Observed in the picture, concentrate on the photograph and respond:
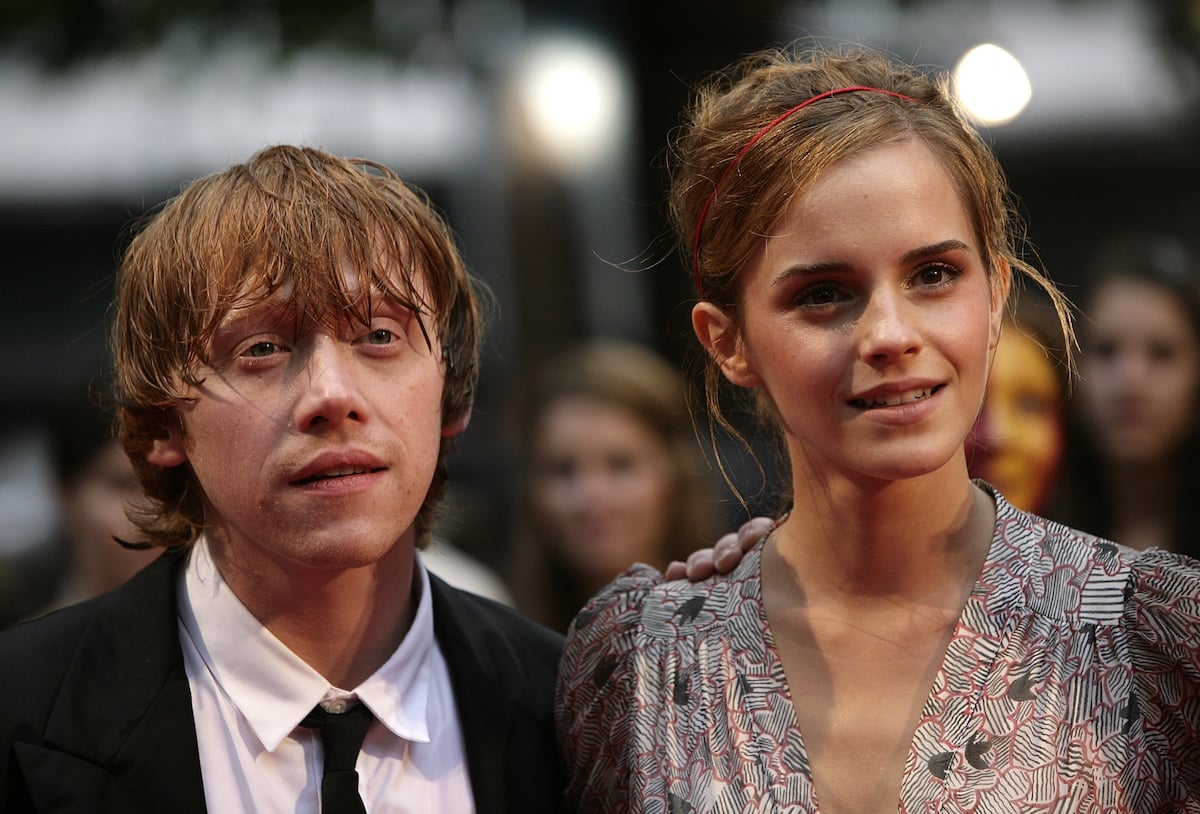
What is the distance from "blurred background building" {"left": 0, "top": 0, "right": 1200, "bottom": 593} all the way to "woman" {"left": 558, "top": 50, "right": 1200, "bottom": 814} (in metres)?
3.76

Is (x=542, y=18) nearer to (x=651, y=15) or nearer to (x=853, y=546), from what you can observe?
(x=651, y=15)

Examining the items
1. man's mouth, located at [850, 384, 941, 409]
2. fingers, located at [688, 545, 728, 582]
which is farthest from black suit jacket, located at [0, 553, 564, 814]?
man's mouth, located at [850, 384, 941, 409]

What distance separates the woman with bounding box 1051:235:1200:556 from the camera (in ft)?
16.2

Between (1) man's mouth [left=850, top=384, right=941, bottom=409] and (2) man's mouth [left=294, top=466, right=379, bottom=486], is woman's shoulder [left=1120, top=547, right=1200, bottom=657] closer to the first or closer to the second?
(1) man's mouth [left=850, top=384, right=941, bottom=409]

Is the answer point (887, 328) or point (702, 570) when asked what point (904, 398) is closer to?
point (887, 328)

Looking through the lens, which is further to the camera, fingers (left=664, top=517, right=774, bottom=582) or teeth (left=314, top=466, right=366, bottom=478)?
fingers (left=664, top=517, right=774, bottom=582)

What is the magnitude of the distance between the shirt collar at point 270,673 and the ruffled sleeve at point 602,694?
299 mm

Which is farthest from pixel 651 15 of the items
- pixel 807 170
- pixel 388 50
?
pixel 807 170

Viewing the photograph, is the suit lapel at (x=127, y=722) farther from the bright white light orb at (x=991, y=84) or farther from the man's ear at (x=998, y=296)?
the bright white light orb at (x=991, y=84)

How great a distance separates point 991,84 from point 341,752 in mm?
3295

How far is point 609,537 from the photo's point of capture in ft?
16.8

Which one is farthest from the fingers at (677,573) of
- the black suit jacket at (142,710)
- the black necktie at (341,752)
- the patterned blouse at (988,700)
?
the black necktie at (341,752)

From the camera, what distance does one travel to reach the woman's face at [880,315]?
2.60 meters

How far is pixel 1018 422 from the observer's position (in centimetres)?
454
